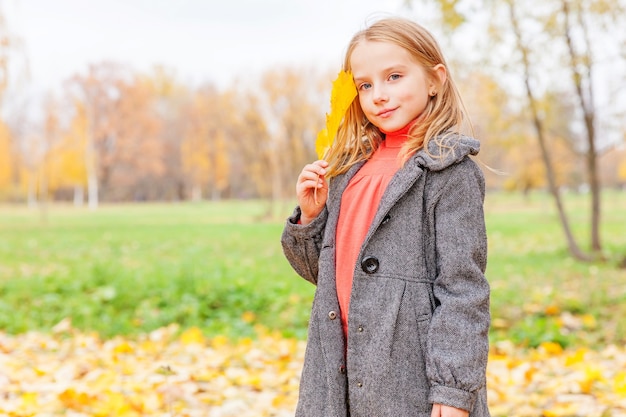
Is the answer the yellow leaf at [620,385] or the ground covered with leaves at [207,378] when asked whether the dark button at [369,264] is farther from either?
the yellow leaf at [620,385]

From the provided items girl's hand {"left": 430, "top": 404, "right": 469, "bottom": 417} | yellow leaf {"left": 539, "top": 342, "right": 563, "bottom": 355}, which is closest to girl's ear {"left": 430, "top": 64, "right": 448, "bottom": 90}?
girl's hand {"left": 430, "top": 404, "right": 469, "bottom": 417}

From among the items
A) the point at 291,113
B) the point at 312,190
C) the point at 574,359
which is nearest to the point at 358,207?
the point at 312,190

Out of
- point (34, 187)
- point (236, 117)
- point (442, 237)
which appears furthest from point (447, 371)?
point (34, 187)

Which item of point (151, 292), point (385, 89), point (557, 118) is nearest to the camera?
point (385, 89)

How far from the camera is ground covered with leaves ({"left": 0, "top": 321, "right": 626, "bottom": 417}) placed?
8.74 feet

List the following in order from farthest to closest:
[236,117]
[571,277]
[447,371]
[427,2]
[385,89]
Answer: [236,117]
[571,277]
[427,2]
[385,89]
[447,371]

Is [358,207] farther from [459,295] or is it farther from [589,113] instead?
[589,113]

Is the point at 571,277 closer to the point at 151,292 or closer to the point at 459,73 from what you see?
the point at 459,73

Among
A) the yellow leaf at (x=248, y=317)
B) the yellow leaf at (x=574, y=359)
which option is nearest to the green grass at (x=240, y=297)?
the yellow leaf at (x=248, y=317)

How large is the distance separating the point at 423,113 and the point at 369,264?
41cm

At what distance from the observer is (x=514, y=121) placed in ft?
28.3

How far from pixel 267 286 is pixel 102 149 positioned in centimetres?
3698

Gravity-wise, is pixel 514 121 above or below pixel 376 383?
above

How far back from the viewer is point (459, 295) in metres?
1.43
